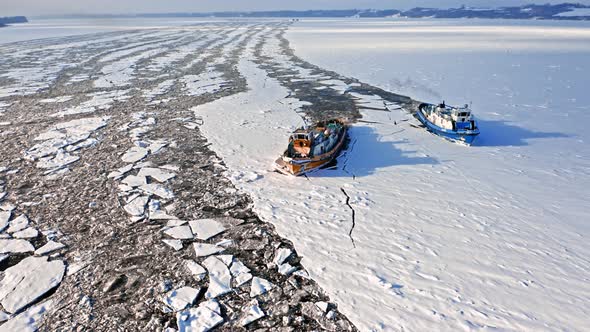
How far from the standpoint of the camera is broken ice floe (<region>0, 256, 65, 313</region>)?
5.78 m

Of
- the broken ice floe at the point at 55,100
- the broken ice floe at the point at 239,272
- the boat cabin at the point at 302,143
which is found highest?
the boat cabin at the point at 302,143

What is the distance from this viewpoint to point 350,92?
20.4 meters

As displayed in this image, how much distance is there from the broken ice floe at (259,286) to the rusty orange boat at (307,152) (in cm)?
415

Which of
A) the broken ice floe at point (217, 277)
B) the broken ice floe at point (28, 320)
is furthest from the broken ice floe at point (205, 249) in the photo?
the broken ice floe at point (28, 320)

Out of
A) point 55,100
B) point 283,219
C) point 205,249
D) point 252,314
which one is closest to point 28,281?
point 205,249

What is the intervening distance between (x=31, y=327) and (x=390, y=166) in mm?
8964

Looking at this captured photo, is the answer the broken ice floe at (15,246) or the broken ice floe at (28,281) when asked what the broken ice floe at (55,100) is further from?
the broken ice floe at (28,281)

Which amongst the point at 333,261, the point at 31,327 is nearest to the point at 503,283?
the point at 333,261

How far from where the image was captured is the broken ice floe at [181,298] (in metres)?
5.80

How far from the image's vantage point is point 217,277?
21.0 feet

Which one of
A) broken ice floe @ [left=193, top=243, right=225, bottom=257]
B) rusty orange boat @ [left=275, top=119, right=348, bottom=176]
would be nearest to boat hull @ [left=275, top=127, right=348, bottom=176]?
rusty orange boat @ [left=275, top=119, right=348, bottom=176]

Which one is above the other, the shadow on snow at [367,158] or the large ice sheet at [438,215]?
the large ice sheet at [438,215]

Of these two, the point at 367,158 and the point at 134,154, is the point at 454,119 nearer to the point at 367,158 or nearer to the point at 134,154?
the point at 367,158

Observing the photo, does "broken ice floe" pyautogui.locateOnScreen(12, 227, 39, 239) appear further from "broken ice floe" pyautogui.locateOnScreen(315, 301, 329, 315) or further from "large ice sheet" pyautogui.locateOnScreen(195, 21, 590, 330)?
"broken ice floe" pyautogui.locateOnScreen(315, 301, 329, 315)
